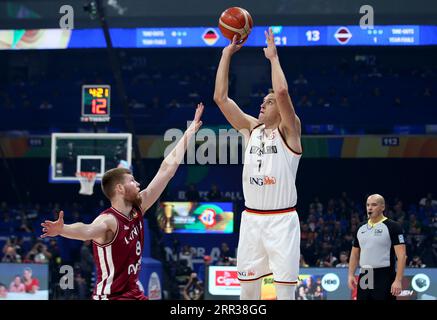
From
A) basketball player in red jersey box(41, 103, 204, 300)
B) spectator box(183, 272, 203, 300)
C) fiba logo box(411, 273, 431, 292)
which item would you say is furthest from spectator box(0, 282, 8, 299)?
basketball player in red jersey box(41, 103, 204, 300)

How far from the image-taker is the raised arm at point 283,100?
6219 mm

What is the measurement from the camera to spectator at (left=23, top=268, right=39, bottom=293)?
14477mm

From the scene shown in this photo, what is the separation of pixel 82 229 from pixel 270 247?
1751 millimetres

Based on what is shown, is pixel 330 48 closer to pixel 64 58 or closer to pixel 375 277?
pixel 64 58

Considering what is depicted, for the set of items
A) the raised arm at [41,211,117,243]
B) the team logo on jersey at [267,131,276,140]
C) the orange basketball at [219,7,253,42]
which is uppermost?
the orange basketball at [219,7,253,42]

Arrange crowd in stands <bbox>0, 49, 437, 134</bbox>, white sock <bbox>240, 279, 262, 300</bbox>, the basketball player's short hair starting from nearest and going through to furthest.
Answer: the basketball player's short hair
white sock <bbox>240, 279, 262, 300</bbox>
crowd in stands <bbox>0, 49, 437, 134</bbox>

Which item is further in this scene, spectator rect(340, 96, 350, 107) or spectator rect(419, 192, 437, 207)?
spectator rect(340, 96, 350, 107)

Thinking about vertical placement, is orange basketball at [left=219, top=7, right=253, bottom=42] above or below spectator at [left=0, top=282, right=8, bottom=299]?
above

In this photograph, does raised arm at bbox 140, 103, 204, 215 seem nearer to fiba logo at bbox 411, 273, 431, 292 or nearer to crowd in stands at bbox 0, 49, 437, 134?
fiba logo at bbox 411, 273, 431, 292

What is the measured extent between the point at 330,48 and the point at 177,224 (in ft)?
29.1

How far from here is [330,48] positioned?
2723cm

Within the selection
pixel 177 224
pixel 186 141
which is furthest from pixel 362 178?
pixel 186 141

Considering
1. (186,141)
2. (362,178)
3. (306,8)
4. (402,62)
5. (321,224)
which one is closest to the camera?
(186,141)

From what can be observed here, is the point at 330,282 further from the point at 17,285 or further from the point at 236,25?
the point at 236,25
